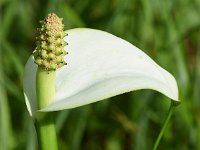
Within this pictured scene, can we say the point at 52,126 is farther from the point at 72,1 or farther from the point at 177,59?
the point at 72,1

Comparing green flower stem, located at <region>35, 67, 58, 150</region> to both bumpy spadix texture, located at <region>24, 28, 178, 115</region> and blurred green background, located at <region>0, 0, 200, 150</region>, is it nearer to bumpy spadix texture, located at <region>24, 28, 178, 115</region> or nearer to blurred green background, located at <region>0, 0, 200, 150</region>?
bumpy spadix texture, located at <region>24, 28, 178, 115</region>

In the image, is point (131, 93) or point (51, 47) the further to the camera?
point (131, 93)

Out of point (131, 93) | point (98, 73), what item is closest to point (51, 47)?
point (98, 73)

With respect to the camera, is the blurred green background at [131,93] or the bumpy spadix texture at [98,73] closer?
the bumpy spadix texture at [98,73]

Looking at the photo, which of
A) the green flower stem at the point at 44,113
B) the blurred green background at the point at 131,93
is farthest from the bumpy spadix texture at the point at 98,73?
the blurred green background at the point at 131,93

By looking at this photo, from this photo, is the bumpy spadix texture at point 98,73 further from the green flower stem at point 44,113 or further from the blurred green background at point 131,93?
the blurred green background at point 131,93

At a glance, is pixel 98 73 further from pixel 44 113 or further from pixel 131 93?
pixel 131 93

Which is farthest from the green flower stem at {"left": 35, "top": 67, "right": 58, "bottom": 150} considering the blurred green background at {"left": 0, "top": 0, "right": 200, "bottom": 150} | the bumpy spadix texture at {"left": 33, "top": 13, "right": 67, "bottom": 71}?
the blurred green background at {"left": 0, "top": 0, "right": 200, "bottom": 150}
